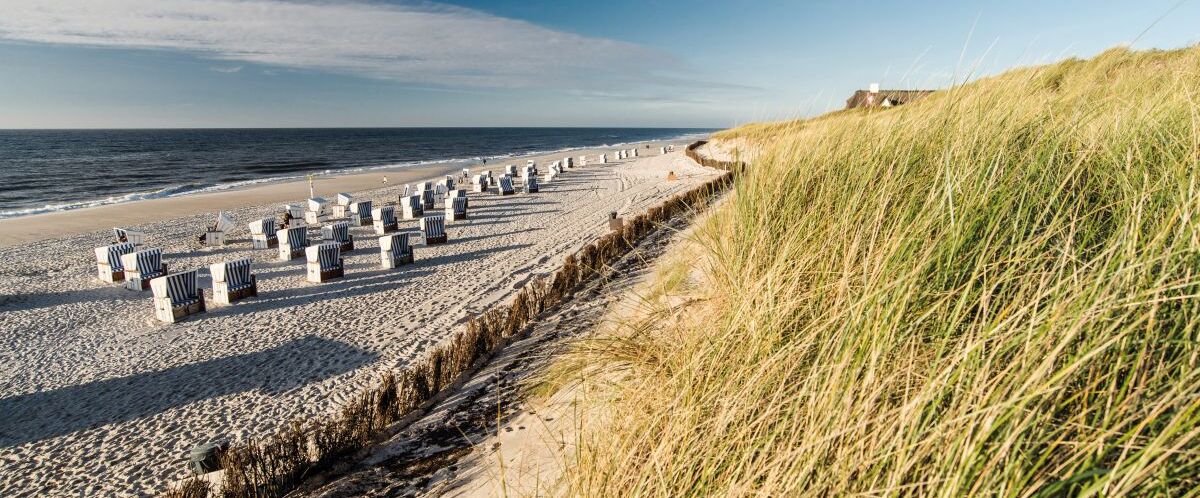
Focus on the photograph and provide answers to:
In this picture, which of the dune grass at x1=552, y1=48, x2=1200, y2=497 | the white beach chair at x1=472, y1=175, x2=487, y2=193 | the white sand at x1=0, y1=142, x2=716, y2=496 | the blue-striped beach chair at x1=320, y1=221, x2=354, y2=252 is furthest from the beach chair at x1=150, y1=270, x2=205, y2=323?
the white beach chair at x1=472, y1=175, x2=487, y2=193

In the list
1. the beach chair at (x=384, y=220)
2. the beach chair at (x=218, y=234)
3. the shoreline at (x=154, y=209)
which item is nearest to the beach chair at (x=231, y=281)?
the beach chair at (x=218, y=234)

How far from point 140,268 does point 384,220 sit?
5567mm

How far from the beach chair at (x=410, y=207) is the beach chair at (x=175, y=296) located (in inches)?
349

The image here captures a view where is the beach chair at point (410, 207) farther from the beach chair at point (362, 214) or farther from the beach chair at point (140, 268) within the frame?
the beach chair at point (140, 268)

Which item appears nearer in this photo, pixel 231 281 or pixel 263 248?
pixel 231 281

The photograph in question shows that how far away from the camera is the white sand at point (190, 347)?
16.0 feet

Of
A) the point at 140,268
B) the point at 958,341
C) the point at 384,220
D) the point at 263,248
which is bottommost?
the point at 263,248

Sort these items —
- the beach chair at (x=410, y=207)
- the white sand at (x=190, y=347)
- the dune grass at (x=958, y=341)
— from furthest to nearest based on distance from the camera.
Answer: the beach chair at (x=410, y=207) → the white sand at (x=190, y=347) → the dune grass at (x=958, y=341)

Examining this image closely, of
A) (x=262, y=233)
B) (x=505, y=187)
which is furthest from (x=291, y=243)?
(x=505, y=187)

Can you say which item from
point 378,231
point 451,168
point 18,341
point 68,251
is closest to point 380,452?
point 18,341

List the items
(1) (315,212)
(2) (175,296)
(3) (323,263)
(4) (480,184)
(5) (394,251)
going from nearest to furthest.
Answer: (2) (175,296), (3) (323,263), (5) (394,251), (1) (315,212), (4) (480,184)

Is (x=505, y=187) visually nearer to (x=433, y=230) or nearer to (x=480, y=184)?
(x=480, y=184)

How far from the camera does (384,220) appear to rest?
47.7 feet

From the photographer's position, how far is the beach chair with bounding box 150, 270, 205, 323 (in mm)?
7938
